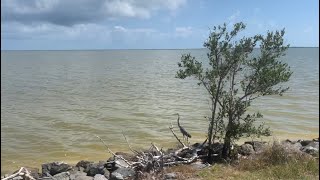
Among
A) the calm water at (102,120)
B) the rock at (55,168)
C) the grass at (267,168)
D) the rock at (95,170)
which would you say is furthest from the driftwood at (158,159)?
the calm water at (102,120)

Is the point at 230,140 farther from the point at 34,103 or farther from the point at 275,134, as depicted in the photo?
the point at 34,103

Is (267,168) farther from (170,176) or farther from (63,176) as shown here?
(63,176)

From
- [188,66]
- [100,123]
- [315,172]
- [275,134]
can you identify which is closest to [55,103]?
[100,123]

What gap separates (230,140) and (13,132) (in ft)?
40.2

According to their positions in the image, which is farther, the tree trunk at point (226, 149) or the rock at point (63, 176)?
the tree trunk at point (226, 149)

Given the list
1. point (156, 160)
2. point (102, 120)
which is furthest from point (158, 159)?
point (102, 120)

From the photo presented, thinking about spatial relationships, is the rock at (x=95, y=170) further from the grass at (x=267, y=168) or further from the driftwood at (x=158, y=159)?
the grass at (x=267, y=168)

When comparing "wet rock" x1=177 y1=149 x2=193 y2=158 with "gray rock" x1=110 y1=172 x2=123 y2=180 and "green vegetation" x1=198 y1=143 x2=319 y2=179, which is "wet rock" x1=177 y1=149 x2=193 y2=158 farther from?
"gray rock" x1=110 y1=172 x2=123 y2=180

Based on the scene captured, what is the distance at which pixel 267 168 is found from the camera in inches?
437

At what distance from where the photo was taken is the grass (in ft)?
34.2

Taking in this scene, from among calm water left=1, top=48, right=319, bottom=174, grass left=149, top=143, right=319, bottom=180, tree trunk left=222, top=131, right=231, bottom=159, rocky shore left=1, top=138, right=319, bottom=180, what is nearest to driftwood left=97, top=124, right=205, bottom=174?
rocky shore left=1, top=138, right=319, bottom=180

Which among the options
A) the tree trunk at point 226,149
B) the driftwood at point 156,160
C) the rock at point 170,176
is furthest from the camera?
the tree trunk at point 226,149

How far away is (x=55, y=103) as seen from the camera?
3133cm

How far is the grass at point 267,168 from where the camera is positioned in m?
10.4
